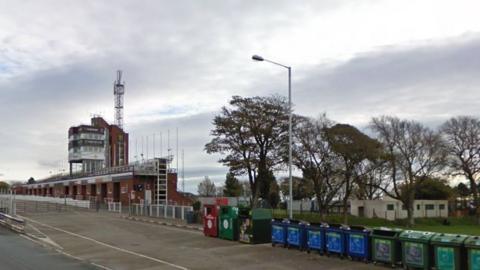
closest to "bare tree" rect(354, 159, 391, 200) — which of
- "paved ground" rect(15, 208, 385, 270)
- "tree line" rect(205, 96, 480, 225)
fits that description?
"tree line" rect(205, 96, 480, 225)

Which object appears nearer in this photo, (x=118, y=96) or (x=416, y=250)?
(x=416, y=250)

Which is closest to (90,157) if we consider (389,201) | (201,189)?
(201,189)

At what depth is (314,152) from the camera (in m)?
55.1

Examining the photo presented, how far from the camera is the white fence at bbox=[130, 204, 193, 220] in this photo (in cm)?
4228

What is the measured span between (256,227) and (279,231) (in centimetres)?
169

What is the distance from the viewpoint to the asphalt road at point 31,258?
17.9 metres

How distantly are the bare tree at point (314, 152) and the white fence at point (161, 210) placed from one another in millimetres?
15225

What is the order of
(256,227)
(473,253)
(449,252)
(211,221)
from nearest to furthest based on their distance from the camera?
(473,253), (449,252), (256,227), (211,221)

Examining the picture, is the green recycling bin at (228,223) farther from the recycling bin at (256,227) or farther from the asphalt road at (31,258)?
the asphalt road at (31,258)

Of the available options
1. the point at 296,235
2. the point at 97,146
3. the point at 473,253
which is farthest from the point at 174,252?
the point at 97,146

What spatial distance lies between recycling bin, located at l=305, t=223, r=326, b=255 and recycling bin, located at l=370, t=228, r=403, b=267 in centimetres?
255

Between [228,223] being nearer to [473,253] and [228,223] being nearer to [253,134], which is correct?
[473,253]

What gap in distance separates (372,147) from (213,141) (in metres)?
16.0

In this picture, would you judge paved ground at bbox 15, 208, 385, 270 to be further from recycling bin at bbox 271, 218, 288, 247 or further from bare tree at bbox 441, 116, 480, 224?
bare tree at bbox 441, 116, 480, 224
